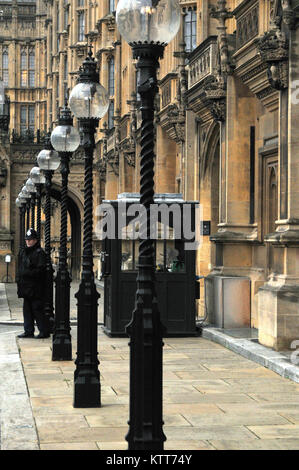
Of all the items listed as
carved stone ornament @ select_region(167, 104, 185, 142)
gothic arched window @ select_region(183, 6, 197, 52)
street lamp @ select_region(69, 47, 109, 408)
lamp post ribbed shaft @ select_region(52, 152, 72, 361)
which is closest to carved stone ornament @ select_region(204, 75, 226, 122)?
carved stone ornament @ select_region(167, 104, 185, 142)

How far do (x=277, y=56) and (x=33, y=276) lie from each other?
18.7ft

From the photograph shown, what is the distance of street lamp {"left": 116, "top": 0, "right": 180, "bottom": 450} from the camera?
271 inches

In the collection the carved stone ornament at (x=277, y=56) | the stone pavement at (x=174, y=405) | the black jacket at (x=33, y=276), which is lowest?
the stone pavement at (x=174, y=405)

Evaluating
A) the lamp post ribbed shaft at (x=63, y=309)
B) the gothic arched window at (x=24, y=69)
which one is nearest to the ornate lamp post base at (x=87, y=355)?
the lamp post ribbed shaft at (x=63, y=309)

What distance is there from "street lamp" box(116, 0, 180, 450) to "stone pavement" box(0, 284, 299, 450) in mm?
1109

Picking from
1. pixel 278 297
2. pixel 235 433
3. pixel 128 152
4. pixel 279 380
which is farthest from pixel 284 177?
pixel 128 152

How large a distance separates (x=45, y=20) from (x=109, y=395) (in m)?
68.1

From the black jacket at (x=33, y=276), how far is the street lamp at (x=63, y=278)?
2323mm

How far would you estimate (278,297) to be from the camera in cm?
1344

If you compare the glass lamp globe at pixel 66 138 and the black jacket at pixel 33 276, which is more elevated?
the glass lamp globe at pixel 66 138

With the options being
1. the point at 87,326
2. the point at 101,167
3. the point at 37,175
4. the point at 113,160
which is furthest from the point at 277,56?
the point at 101,167

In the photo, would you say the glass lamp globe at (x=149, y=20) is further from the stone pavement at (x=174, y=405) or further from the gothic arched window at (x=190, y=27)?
the gothic arched window at (x=190, y=27)

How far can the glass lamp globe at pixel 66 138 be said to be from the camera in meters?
14.0
